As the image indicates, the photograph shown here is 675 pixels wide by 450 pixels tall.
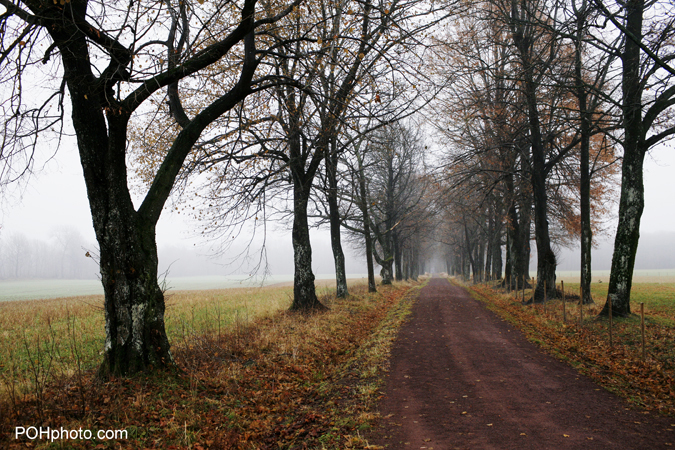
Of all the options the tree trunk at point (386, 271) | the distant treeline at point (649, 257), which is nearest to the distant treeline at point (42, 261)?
the tree trunk at point (386, 271)

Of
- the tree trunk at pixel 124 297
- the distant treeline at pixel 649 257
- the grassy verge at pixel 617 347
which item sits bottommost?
the distant treeline at pixel 649 257

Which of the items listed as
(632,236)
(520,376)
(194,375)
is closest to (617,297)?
(632,236)

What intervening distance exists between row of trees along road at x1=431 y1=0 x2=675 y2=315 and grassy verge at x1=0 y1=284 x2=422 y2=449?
23.3 ft

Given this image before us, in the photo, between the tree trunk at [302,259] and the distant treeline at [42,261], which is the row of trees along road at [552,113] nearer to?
the tree trunk at [302,259]

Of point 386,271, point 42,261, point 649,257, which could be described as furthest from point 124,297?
point 649,257

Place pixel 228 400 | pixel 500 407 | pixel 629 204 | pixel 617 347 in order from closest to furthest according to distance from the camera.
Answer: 1. pixel 500 407
2. pixel 228 400
3. pixel 617 347
4. pixel 629 204

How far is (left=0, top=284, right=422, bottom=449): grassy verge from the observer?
4301 mm

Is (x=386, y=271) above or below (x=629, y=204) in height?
below

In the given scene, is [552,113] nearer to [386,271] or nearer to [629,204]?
[629,204]

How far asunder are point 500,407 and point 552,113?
791cm

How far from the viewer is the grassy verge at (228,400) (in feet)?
14.1

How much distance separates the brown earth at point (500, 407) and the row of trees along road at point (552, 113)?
17.0 ft

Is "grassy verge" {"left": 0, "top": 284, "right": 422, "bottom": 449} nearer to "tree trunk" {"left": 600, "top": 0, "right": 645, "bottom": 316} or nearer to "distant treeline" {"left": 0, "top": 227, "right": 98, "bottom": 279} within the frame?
"tree trunk" {"left": 600, "top": 0, "right": 645, "bottom": 316}

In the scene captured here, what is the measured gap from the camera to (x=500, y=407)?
202 inches
